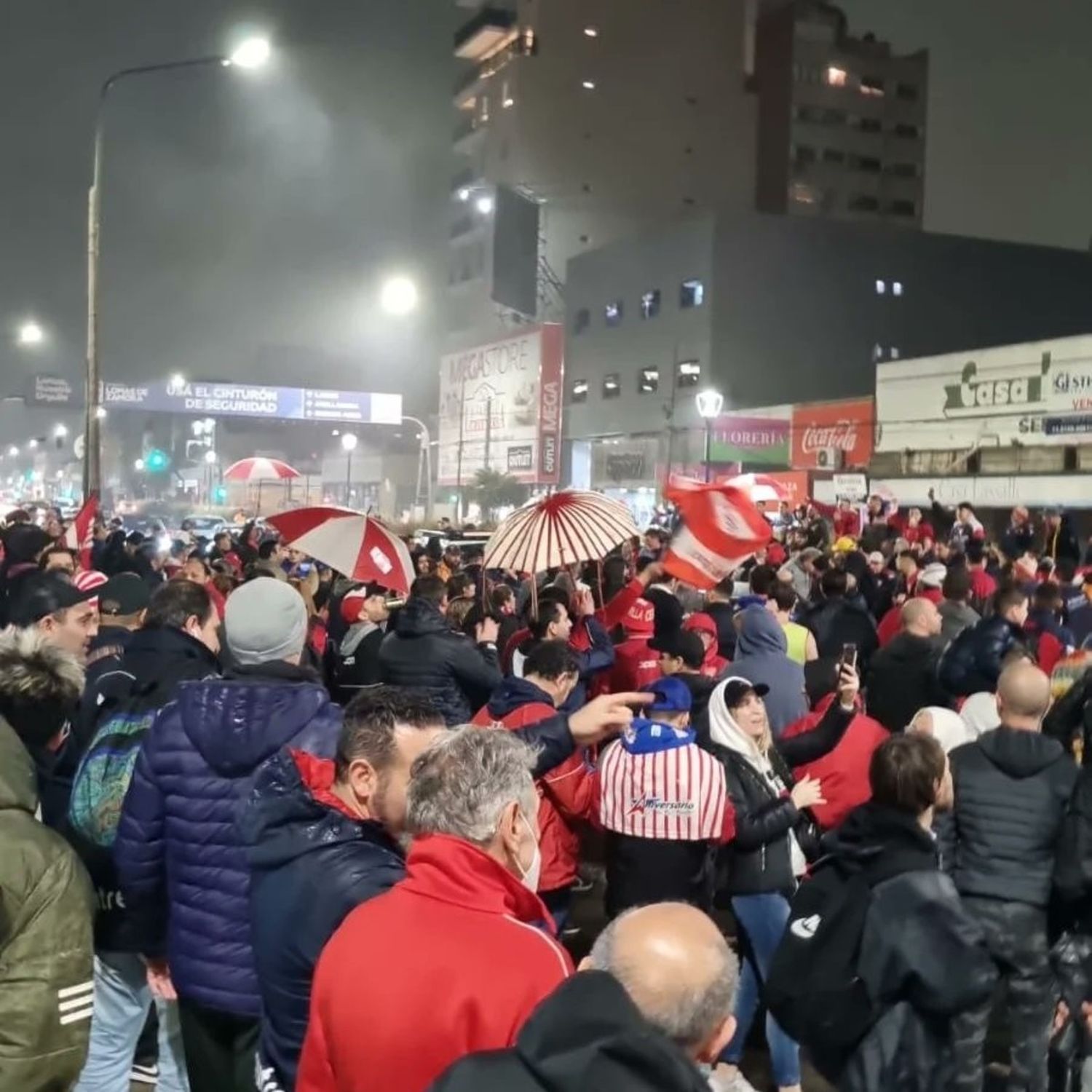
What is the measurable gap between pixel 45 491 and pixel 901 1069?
105 meters

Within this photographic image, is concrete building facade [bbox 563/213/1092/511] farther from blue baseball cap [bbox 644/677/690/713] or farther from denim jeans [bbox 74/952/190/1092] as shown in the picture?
denim jeans [bbox 74/952/190/1092]

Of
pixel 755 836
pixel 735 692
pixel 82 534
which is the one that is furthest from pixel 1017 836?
pixel 82 534

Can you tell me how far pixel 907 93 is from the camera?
297 feet

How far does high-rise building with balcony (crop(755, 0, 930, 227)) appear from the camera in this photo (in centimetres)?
8569

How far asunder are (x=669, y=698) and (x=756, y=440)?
32.8 meters

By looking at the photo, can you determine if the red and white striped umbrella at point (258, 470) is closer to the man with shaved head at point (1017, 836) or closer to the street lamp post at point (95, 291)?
the street lamp post at point (95, 291)

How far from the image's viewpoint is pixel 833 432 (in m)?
35.8

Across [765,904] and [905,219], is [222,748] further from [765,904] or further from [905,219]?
[905,219]

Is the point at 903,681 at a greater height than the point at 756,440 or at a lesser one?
lesser

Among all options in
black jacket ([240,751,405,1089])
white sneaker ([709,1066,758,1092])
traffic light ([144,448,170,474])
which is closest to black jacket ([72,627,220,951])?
black jacket ([240,751,405,1089])

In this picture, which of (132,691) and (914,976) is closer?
(914,976)

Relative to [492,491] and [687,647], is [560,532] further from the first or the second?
[492,491]

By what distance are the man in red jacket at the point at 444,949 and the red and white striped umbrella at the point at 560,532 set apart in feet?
19.8

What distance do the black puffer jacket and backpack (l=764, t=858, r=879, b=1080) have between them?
3.51 m
